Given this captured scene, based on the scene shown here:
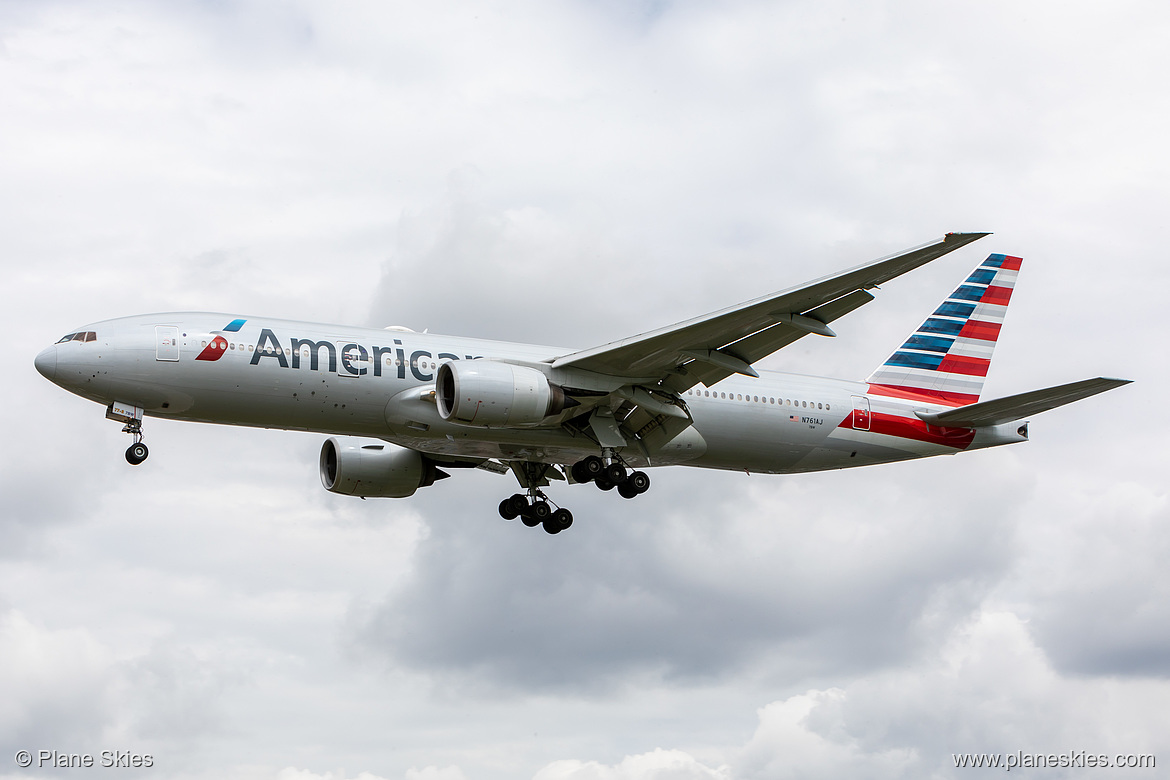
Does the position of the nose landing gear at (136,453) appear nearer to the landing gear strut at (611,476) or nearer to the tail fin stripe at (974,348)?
the landing gear strut at (611,476)

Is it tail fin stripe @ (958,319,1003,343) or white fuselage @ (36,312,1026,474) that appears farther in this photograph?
tail fin stripe @ (958,319,1003,343)

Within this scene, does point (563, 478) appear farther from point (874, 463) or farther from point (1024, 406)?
point (1024, 406)

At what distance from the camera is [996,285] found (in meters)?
42.4

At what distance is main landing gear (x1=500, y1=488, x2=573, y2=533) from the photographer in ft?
131

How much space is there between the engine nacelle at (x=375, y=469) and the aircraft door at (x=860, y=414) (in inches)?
525

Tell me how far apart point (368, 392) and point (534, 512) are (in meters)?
9.94

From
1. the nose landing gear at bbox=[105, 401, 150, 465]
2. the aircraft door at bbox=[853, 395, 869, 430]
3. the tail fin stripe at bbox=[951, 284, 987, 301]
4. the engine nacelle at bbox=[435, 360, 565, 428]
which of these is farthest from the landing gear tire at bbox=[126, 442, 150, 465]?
the tail fin stripe at bbox=[951, 284, 987, 301]

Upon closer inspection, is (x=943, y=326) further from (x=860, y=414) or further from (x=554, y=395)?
(x=554, y=395)

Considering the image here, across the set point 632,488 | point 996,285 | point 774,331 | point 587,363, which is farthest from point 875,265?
point 996,285

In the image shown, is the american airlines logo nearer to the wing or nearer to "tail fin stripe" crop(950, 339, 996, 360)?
the wing

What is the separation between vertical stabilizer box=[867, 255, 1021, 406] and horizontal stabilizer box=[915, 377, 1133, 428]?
157 cm

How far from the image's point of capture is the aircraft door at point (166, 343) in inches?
1192

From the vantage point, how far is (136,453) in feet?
102

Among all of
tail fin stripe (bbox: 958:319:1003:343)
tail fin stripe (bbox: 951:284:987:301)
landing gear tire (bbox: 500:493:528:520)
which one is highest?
tail fin stripe (bbox: 951:284:987:301)
